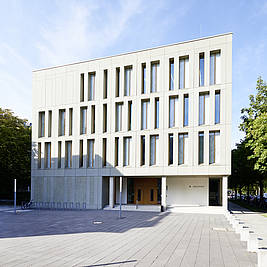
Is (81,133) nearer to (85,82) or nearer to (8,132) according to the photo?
(85,82)

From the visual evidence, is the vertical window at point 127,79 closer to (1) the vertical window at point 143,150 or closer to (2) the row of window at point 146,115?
(2) the row of window at point 146,115

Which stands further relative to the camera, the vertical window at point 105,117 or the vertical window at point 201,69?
the vertical window at point 105,117

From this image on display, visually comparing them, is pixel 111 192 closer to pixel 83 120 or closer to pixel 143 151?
pixel 143 151

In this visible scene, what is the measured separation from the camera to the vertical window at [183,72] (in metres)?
29.5

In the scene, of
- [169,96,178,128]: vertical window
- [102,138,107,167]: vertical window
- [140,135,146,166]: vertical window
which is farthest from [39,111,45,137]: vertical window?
[169,96,178,128]: vertical window

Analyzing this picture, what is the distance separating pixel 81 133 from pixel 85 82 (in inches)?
241

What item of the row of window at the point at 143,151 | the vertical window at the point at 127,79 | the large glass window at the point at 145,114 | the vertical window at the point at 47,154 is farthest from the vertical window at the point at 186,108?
the vertical window at the point at 47,154

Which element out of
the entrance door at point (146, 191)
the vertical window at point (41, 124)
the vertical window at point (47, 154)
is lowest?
the entrance door at point (146, 191)

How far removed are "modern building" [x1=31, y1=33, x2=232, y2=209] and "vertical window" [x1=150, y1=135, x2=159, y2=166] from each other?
0.11m

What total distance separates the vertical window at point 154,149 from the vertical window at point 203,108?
16.6ft

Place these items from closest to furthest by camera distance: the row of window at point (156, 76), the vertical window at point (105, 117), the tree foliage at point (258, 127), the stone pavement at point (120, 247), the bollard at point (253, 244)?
the stone pavement at point (120, 247), the bollard at point (253, 244), the tree foliage at point (258, 127), the row of window at point (156, 76), the vertical window at point (105, 117)

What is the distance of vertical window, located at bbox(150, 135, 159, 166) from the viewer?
30.0 m

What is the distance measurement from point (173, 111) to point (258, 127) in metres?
8.72

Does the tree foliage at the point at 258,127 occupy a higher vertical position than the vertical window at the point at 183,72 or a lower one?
lower
